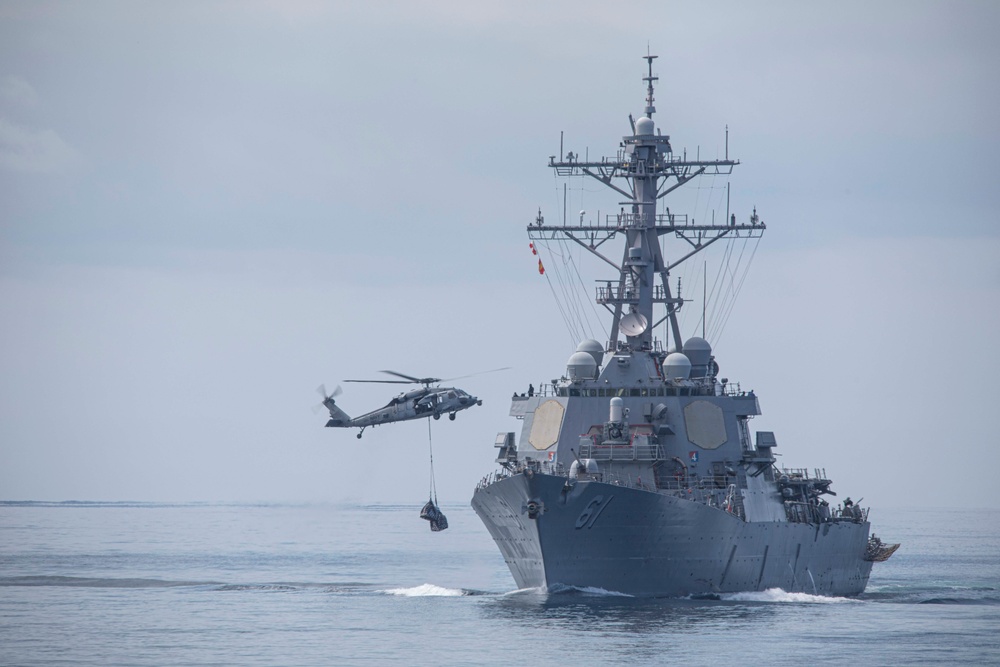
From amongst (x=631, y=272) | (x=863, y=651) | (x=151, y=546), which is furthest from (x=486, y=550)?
(x=863, y=651)

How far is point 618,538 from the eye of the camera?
4012cm

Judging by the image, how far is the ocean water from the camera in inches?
1346

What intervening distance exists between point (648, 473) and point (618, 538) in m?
3.19

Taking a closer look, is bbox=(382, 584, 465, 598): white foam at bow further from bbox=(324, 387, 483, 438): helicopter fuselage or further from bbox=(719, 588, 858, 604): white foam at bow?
bbox=(719, 588, 858, 604): white foam at bow

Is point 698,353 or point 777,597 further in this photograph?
point 698,353

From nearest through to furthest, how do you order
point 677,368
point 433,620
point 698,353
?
1. point 433,620
2. point 677,368
3. point 698,353

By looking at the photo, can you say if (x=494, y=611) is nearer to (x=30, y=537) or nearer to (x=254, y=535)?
(x=30, y=537)

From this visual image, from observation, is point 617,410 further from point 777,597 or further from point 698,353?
point 777,597

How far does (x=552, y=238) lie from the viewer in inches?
1939

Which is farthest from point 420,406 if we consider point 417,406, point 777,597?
point 777,597

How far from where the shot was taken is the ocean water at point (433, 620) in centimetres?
3419

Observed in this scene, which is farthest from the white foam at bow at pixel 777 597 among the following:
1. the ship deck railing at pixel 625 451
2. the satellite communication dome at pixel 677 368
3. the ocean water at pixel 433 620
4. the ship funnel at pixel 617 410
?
the satellite communication dome at pixel 677 368

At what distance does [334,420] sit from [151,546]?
122ft

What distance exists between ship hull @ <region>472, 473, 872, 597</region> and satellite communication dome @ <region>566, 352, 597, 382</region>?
4698 millimetres
